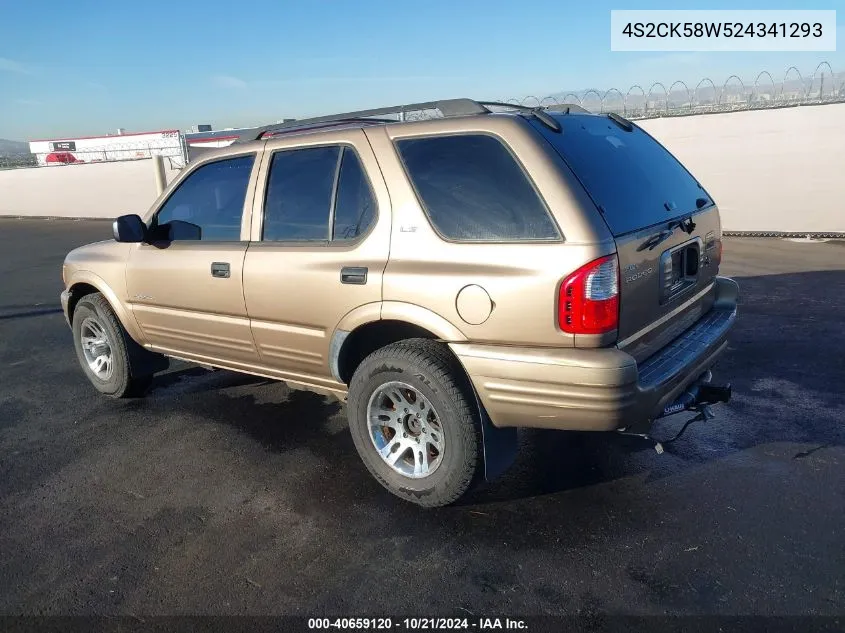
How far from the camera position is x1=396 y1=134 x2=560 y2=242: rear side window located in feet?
9.39

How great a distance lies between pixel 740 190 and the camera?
1206cm

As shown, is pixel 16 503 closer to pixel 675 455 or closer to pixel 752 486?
pixel 675 455

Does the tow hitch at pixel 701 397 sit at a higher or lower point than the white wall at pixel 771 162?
lower

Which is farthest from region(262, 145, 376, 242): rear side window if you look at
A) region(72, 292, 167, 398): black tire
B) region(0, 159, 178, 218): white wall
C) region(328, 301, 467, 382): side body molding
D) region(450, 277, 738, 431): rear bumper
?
region(0, 159, 178, 218): white wall

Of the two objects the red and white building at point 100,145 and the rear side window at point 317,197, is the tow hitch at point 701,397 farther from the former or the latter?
the red and white building at point 100,145

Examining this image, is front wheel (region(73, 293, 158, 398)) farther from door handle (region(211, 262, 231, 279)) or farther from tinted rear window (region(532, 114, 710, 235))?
tinted rear window (region(532, 114, 710, 235))

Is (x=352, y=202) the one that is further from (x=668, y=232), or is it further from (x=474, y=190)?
(x=668, y=232)

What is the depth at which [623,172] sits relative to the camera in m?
3.22

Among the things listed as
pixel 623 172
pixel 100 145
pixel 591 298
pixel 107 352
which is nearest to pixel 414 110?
pixel 623 172

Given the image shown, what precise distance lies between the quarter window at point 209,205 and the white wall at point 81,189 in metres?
17.6

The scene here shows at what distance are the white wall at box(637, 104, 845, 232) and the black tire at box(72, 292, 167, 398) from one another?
10.9 metres

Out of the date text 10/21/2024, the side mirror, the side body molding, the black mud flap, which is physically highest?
the side mirror

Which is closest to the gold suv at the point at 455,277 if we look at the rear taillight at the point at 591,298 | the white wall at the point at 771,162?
the rear taillight at the point at 591,298

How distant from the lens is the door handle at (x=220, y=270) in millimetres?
3920
